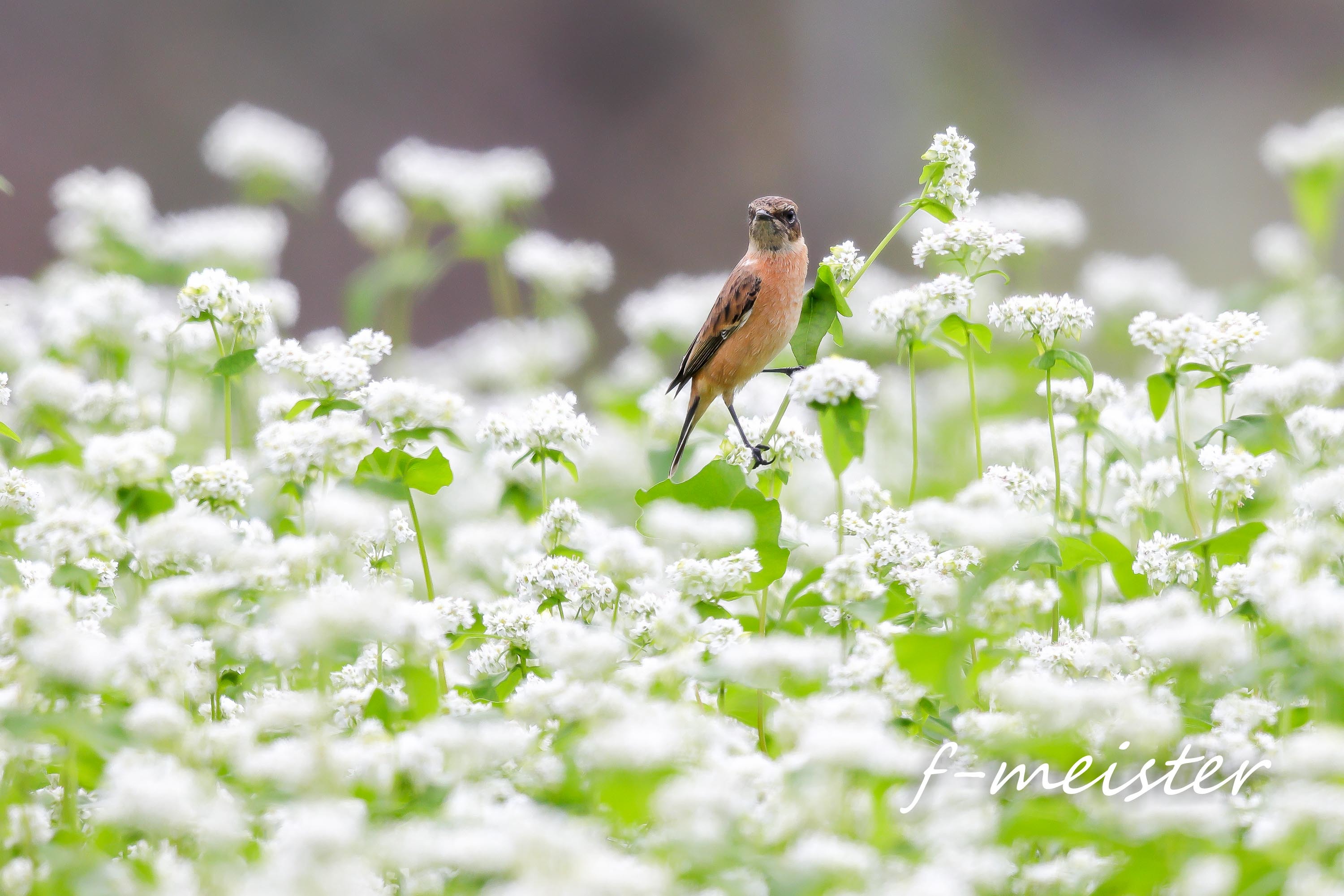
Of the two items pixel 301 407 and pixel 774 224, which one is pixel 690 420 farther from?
pixel 301 407

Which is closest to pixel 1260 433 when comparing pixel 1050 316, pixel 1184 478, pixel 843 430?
pixel 1184 478

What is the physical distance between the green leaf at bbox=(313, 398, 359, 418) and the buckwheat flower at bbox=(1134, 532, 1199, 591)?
149 centimetres

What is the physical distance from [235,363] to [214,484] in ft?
0.91

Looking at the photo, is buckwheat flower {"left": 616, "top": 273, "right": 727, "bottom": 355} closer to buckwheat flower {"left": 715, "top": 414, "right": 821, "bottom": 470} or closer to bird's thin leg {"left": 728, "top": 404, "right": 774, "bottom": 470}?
bird's thin leg {"left": 728, "top": 404, "right": 774, "bottom": 470}

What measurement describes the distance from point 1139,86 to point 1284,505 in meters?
5.30

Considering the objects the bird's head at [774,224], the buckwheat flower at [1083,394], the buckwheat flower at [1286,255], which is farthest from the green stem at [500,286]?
the buckwheat flower at [1286,255]

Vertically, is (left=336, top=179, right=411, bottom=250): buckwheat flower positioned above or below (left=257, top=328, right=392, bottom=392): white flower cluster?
above

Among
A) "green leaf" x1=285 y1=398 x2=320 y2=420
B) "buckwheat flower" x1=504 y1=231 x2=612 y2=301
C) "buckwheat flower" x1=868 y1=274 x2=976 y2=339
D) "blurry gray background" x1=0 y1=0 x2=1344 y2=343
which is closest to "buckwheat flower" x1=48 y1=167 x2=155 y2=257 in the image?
"buckwheat flower" x1=504 y1=231 x2=612 y2=301

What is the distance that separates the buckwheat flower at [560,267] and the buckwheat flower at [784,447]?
6.48 ft

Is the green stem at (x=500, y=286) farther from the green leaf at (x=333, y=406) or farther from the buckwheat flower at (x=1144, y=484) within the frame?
the buckwheat flower at (x=1144, y=484)

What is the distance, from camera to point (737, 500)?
212 cm

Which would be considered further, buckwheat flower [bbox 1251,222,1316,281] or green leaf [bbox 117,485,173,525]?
buckwheat flower [bbox 1251,222,1316,281]

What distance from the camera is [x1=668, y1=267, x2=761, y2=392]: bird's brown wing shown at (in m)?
3.17

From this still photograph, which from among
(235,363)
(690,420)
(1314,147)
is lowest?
(235,363)
